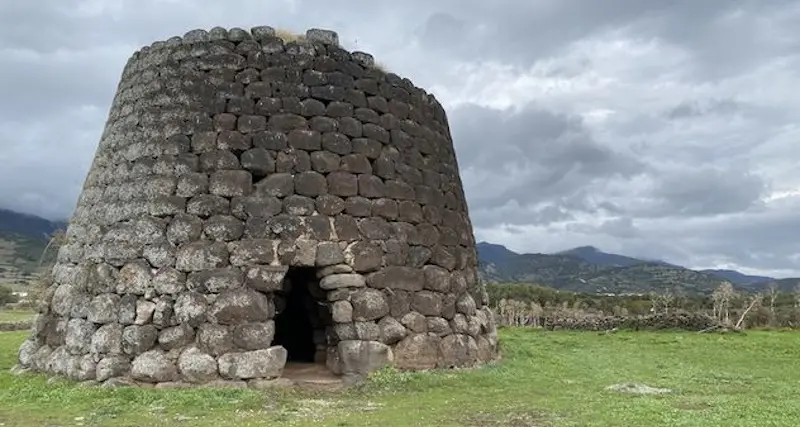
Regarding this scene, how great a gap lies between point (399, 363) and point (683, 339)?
42.6ft

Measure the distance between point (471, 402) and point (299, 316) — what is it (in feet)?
21.3

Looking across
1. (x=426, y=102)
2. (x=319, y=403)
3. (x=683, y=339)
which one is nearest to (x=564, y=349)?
(x=683, y=339)

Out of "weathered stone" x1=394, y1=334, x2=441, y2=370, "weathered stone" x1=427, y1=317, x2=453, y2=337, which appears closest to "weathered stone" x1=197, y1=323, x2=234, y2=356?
"weathered stone" x1=394, y1=334, x2=441, y2=370

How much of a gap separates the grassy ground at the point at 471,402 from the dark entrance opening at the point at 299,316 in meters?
2.34

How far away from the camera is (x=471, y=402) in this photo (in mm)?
10391

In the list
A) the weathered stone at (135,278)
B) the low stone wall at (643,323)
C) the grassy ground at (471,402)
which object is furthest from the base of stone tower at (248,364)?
the low stone wall at (643,323)

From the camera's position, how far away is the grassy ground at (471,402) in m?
9.10

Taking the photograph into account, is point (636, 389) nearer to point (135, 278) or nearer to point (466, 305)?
point (466, 305)

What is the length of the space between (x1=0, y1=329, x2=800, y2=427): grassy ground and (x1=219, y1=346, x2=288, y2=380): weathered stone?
0.46 m

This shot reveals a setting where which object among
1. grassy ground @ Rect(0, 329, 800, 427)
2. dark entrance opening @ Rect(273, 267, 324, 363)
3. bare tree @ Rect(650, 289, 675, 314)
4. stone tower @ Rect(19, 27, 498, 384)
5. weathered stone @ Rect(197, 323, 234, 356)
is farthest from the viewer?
bare tree @ Rect(650, 289, 675, 314)

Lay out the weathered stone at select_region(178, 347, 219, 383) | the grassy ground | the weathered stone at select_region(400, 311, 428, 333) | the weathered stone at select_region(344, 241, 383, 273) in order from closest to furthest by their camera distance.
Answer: the grassy ground < the weathered stone at select_region(178, 347, 219, 383) < the weathered stone at select_region(344, 241, 383, 273) < the weathered stone at select_region(400, 311, 428, 333)

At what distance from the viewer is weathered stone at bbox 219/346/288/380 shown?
11.3 metres

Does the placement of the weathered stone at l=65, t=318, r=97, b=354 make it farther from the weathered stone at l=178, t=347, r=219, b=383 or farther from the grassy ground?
the weathered stone at l=178, t=347, r=219, b=383

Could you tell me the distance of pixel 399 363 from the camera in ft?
40.4
